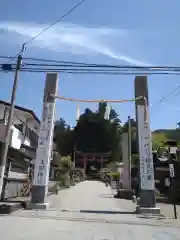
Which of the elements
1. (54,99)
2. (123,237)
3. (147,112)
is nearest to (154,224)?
(123,237)

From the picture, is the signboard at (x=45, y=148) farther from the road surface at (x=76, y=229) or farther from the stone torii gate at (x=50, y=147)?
the road surface at (x=76, y=229)

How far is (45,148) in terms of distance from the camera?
1609 cm

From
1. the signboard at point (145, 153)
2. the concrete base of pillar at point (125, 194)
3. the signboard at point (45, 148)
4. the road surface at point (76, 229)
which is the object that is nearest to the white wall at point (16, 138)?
the signboard at point (45, 148)

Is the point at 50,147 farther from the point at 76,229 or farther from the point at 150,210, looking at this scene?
the point at 76,229

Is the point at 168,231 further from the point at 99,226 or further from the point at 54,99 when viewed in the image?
the point at 54,99

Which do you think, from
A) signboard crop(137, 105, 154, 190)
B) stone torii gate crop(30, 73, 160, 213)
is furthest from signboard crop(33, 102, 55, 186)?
signboard crop(137, 105, 154, 190)

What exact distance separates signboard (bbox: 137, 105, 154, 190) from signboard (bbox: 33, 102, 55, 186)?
16.5ft

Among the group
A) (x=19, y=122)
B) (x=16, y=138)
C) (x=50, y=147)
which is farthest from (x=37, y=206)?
(x=19, y=122)

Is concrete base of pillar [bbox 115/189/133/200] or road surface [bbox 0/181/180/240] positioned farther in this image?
concrete base of pillar [bbox 115/189/133/200]

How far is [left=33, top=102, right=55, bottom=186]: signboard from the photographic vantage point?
1566 cm

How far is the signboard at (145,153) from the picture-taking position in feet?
51.2

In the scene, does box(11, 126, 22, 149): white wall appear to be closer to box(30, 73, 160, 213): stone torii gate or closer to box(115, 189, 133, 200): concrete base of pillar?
box(30, 73, 160, 213): stone torii gate

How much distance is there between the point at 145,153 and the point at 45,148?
554 centimetres

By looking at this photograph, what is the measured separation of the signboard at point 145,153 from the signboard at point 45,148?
5037 mm
